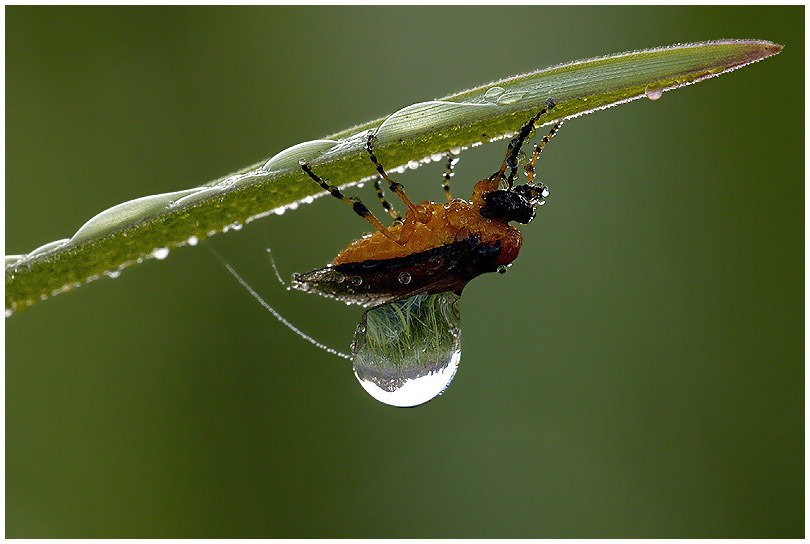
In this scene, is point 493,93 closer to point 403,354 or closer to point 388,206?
point 403,354

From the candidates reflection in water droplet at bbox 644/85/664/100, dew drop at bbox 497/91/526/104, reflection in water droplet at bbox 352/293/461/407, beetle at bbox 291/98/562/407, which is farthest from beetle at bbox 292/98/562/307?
dew drop at bbox 497/91/526/104

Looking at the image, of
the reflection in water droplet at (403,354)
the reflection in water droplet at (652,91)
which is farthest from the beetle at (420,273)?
the reflection in water droplet at (652,91)

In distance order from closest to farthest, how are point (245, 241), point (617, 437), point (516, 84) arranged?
point (516, 84) < point (245, 241) < point (617, 437)

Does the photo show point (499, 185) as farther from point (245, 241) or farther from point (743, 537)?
point (743, 537)

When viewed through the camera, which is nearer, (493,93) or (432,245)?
(493,93)

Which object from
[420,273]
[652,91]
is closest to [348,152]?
[652,91]

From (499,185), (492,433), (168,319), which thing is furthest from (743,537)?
(168,319)

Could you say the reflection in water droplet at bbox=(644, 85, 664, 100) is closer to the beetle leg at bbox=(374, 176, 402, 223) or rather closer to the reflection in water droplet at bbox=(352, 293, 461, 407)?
the reflection in water droplet at bbox=(352, 293, 461, 407)

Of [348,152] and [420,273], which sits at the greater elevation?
[420,273]
